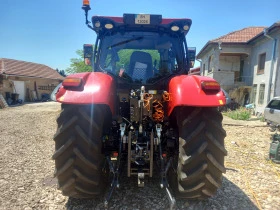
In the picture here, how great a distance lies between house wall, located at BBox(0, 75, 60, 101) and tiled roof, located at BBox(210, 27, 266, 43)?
59.4 feet

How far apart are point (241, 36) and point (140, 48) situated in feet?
53.0

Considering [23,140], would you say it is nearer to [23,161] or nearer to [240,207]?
[23,161]

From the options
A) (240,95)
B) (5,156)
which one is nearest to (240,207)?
(5,156)

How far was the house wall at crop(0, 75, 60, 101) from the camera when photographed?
20516 mm

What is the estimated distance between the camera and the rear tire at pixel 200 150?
2434mm

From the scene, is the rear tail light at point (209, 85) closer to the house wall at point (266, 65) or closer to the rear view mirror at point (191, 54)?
the rear view mirror at point (191, 54)

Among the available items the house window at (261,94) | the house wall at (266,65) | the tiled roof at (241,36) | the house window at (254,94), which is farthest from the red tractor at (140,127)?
the tiled roof at (241,36)

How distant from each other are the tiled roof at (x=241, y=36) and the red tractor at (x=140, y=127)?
1491 cm

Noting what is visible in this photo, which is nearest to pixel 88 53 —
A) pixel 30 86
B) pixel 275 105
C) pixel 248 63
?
pixel 275 105

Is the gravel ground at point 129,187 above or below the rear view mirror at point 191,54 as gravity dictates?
below

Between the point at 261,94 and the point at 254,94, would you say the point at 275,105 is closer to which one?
the point at 261,94

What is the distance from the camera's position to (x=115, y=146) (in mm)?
2869

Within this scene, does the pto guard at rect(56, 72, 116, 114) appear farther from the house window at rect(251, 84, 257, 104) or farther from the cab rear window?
the house window at rect(251, 84, 257, 104)

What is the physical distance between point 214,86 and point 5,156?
4417 mm
